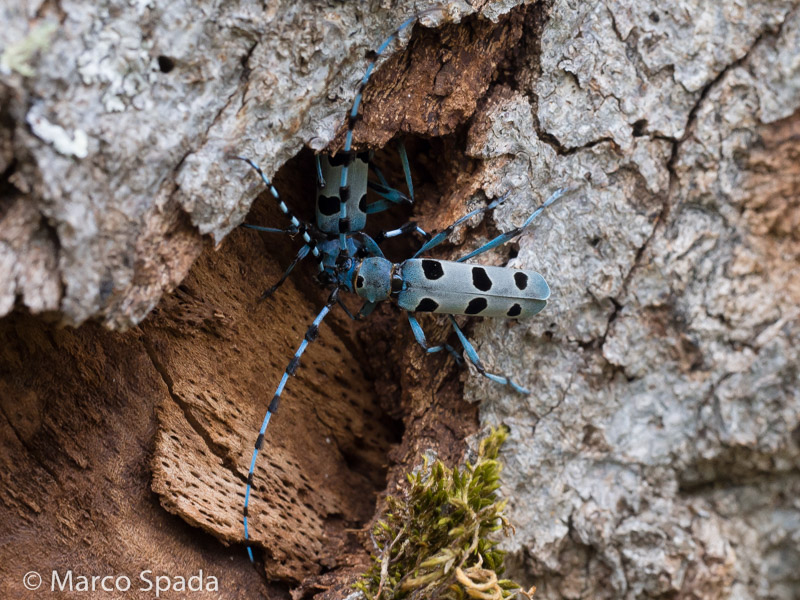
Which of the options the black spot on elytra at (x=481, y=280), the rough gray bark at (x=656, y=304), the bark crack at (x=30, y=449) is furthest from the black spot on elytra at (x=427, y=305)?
the bark crack at (x=30, y=449)

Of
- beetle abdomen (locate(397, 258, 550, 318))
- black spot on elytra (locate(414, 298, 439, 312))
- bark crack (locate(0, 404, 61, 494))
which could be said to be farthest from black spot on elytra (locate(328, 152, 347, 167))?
bark crack (locate(0, 404, 61, 494))

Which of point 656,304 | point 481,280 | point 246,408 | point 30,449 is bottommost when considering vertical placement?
point 30,449

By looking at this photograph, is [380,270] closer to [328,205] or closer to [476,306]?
[328,205]

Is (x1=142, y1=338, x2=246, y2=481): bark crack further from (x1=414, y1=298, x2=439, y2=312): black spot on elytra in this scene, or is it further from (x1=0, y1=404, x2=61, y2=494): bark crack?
(x1=414, y1=298, x2=439, y2=312): black spot on elytra

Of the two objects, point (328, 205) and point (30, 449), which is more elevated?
point (328, 205)

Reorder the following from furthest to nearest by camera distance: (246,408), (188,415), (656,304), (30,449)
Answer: (246,408), (656,304), (188,415), (30,449)

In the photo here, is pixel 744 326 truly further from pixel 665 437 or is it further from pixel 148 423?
pixel 148 423

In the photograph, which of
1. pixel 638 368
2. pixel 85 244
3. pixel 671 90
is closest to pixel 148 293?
pixel 85 244

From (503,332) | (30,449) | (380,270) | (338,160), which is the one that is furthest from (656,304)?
(30,449)
